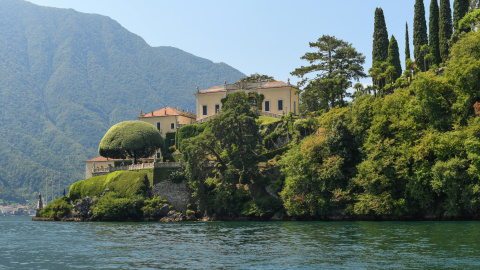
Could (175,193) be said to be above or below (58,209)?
above

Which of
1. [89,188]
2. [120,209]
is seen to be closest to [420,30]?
[120,209]

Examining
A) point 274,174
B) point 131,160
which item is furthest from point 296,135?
point 131,160

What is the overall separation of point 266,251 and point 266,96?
6654 centimetres

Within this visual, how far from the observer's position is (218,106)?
10062 centimetres

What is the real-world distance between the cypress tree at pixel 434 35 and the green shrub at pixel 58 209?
60.2 m

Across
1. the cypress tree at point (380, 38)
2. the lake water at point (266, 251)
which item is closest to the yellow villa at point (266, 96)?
the cypress tree at point (380, 38)

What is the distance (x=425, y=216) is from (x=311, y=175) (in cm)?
1369

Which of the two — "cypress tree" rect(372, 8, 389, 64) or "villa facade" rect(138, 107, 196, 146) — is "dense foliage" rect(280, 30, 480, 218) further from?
"villa facade" rect(138, 107, 196, 146)

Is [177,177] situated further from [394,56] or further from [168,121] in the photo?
[394,56]

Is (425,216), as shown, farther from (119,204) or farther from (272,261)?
(119,204)

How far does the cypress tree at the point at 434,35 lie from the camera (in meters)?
76.2

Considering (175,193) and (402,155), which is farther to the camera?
(175,193)

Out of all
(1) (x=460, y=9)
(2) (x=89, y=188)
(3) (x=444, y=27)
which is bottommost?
(2) (x=89, y=188)

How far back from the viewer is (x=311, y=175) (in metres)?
64.8
